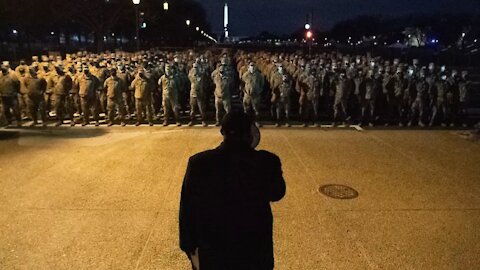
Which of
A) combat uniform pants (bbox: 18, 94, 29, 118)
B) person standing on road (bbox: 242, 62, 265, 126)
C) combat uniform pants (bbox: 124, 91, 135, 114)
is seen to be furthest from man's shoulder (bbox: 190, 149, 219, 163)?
combat uniform pants (bbox: 124, 91, 135, 114)

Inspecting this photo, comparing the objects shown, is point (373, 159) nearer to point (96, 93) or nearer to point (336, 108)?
point (336, 108)

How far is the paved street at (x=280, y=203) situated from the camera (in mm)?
5613

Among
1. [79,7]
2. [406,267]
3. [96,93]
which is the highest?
[79,7]

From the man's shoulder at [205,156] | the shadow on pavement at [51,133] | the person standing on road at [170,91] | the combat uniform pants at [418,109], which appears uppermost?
the man's shoulder at [205,156]

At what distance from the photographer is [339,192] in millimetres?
7980

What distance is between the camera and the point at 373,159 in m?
10.2

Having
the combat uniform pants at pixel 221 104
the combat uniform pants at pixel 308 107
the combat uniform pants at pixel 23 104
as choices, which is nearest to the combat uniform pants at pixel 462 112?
the combat uniform pants at pixel 308 107

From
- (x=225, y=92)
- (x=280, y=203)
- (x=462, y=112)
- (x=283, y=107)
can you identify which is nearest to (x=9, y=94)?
(x=225, y=92)

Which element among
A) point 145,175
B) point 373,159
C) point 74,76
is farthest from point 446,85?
point 74,76

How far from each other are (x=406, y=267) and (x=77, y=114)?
1350 centimetres

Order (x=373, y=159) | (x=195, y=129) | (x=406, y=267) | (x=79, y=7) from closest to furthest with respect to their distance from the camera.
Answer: (x=406, y=267), (x=373, y=159), (x=195, y=129), (x=79, y=7)

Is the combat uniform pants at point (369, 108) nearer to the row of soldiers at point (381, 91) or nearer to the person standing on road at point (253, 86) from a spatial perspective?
the row of soldiers at point (381, 91)

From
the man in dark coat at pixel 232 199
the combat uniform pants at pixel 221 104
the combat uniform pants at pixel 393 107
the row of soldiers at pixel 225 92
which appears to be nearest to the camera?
the man in dark coat at pixel 232 199

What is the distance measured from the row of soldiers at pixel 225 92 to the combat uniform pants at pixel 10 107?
27mm
